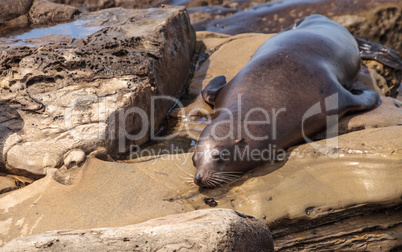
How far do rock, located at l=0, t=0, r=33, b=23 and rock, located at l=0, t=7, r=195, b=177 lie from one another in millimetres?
1081

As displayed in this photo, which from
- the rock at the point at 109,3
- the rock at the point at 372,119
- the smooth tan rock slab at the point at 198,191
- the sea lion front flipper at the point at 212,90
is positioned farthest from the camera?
the rock at the point at 109,3

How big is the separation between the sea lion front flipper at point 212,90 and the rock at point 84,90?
46cm

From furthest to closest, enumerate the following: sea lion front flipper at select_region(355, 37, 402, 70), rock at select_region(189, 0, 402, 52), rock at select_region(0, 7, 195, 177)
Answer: rock at select_region(189, 0, 402, 52) < sea lion front flipper at select_region(355, 37, 402, 70) < rock at select_region(0, 7, 195, 177)

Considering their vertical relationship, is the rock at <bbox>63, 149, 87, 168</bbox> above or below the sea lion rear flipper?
above

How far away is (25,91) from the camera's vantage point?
4555mm

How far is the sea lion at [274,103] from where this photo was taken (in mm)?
4109

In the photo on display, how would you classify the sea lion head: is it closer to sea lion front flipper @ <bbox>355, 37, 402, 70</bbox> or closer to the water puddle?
the water puddle

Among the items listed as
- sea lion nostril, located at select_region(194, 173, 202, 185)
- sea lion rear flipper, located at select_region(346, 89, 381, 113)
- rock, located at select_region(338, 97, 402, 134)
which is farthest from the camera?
sea lion rear flipper, located at select_region(346, 89, 381, 113)

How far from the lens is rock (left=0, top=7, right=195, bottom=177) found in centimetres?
421

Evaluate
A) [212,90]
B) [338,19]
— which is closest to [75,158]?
[212,90]

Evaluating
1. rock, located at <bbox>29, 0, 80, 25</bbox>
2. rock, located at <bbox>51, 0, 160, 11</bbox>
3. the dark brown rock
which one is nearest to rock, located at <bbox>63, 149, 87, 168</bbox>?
rock, located at <bbox>29, 0, 80, 25</bbox>

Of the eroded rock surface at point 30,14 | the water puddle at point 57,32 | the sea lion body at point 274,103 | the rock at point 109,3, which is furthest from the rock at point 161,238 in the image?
the rock at point 109,3

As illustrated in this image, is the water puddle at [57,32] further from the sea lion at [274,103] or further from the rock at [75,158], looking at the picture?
the rock at [75,158]

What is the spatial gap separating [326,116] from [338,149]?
2.22 ft
